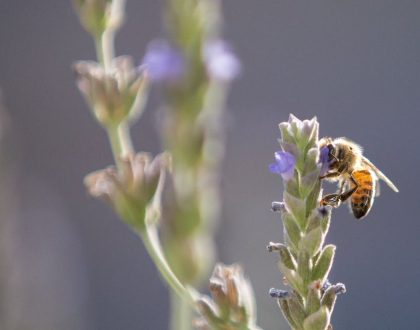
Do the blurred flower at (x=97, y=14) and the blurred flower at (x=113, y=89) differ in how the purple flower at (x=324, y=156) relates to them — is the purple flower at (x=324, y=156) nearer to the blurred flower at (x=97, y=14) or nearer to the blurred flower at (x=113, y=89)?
the blurred flower at (x=113, y=89)

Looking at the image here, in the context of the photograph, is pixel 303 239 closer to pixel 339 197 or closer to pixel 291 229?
pixel 291 229

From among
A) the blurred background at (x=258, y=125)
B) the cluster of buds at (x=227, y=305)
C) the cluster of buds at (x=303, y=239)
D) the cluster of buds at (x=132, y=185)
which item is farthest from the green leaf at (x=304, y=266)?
the blurred background at (x=258, y=125)

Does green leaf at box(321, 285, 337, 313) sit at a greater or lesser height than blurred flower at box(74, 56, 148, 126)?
lesser

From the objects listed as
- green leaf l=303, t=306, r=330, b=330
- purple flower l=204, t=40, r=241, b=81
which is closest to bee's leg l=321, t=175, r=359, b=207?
purple flower l=204, t=40, r=241, b=81

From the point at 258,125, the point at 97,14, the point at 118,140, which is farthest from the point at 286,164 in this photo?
the point at 258,125

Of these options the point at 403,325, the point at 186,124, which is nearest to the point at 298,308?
the point at 186,124

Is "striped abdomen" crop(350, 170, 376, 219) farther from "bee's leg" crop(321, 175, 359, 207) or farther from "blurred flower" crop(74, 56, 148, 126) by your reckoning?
"blurred flower" crop(74, 56, 148, 126)

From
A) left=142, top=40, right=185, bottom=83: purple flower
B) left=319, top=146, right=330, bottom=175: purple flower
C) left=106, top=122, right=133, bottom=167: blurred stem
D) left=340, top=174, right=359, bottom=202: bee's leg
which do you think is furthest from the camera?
left=340, top=174, right=359, bottom=202: bee's leg
